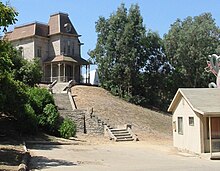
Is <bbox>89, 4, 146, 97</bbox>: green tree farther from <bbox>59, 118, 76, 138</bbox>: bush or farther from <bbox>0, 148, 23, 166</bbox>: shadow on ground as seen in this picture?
<bbox>0, 148, 23, 166</bbox>: shadow on ground

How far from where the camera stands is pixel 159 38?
53.7 m

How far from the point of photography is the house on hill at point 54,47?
54.3m

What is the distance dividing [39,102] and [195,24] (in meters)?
29.8

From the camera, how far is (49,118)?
94.4 ft

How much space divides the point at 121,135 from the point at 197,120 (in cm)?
1145

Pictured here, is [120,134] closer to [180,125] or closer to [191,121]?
[180,125]

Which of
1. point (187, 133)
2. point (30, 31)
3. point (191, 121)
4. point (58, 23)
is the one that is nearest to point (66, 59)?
point (58, 23)

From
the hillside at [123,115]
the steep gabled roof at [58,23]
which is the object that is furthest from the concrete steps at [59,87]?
the steep gabled roof at [58,23]

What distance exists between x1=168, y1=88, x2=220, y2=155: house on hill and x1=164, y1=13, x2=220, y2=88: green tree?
28192 mm

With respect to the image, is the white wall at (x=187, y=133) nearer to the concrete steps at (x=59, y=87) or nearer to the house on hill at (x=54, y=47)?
the concrete steps at (x=59, y=87)

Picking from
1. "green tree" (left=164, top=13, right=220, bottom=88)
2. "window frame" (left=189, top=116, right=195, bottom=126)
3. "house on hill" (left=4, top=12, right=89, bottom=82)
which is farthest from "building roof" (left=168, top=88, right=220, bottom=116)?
"house on hill" (left=4, top=12, right=89, bottom=82)

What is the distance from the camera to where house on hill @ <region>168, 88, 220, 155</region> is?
787 inches

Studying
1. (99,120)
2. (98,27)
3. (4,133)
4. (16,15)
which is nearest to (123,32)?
(98,27)

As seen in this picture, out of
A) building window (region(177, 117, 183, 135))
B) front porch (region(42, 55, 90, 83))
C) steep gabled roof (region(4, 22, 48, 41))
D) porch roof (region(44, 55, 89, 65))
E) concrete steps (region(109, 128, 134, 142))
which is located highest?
steep gabled roof (region(4, 22, 48, 41))
